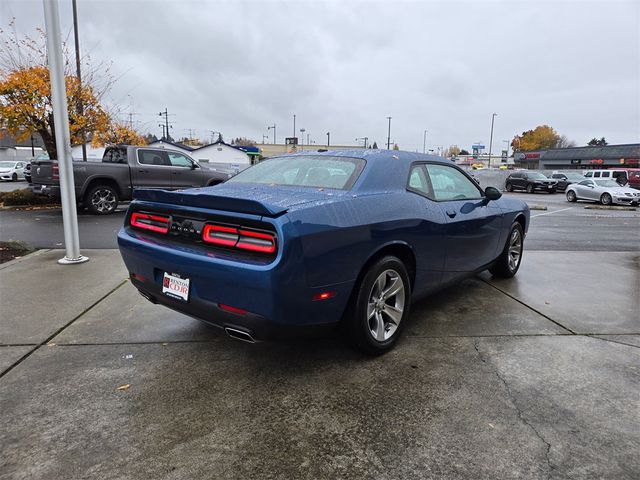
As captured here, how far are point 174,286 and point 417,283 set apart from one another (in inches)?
75.3

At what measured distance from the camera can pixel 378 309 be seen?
3248mm

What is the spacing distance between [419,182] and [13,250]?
633cm

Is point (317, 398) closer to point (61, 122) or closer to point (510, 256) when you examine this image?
point (510, 256)

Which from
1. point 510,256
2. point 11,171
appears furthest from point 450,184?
point 11,171

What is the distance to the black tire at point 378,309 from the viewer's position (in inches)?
119

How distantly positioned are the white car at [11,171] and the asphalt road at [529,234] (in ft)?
77.8

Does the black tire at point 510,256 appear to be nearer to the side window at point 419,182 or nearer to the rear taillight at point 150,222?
the side window at point 419,182

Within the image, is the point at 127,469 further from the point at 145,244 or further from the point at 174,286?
the point at 145,244

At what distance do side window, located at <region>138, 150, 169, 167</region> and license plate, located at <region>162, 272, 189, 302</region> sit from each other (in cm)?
1020

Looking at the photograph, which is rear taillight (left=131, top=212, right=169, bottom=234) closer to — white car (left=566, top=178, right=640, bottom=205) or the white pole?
the white pole

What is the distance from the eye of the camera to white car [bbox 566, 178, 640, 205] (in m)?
20.0

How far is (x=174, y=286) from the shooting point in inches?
117

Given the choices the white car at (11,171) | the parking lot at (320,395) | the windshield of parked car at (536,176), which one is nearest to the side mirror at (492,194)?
the parking lot at (320,395)

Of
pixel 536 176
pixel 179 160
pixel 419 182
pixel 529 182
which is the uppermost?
pixel 179 160
